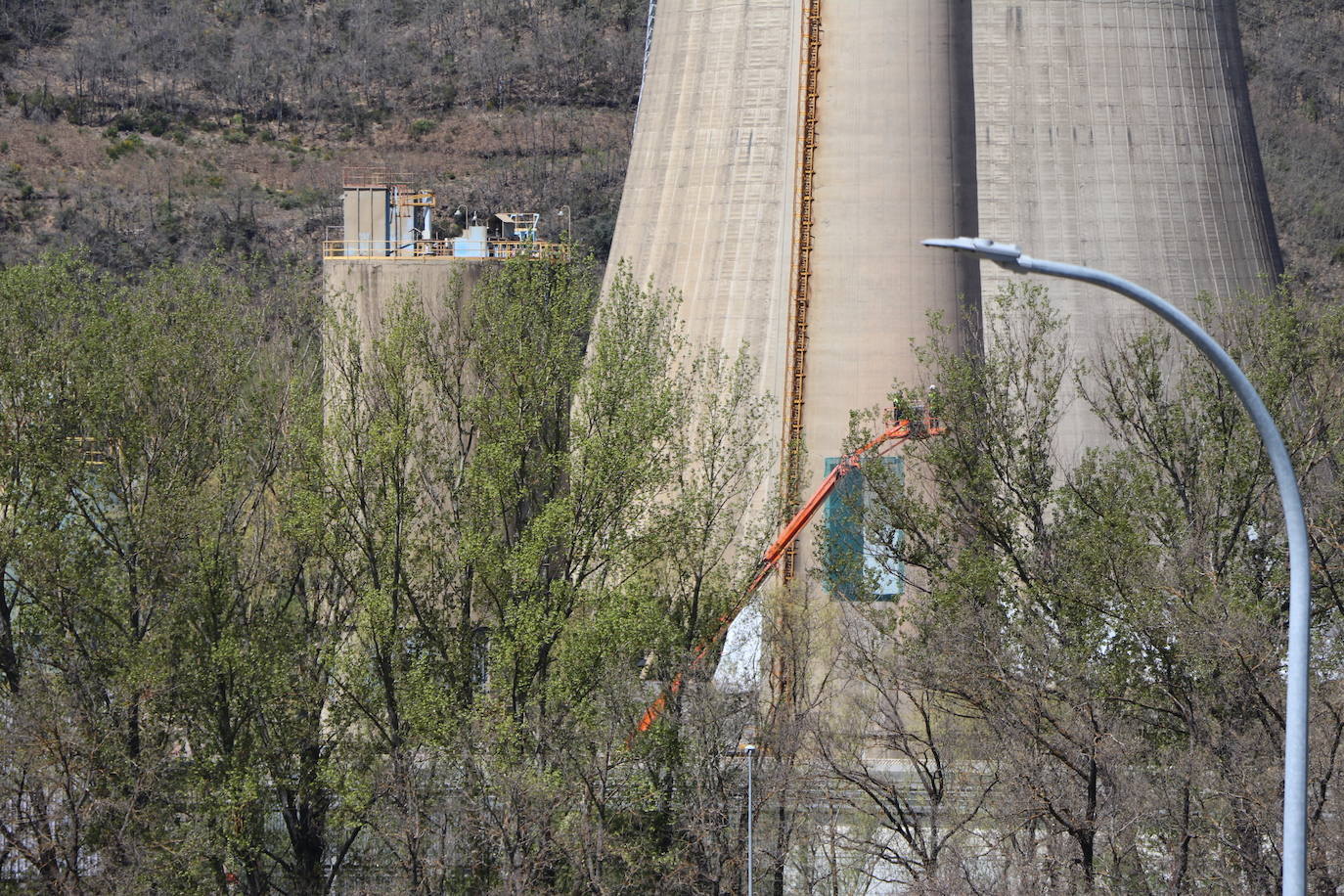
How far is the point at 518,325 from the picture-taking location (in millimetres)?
21078

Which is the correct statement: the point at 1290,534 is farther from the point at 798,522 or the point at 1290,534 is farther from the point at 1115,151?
the point at 1115,151

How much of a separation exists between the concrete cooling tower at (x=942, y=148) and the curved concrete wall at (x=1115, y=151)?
33 millimetres

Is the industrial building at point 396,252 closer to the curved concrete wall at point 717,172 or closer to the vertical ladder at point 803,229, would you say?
the curved concrete wall at point 717,172

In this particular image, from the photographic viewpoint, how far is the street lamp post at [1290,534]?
7410 mm

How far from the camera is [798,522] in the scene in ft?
76.9

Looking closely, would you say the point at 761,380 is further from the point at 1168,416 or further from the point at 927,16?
the point at 1168,416

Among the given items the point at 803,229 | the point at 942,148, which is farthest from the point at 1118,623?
the point at 942,148

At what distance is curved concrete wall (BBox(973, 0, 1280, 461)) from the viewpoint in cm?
2825

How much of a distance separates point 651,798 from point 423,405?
627 centimetres

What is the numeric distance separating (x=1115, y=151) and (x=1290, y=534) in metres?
21.8

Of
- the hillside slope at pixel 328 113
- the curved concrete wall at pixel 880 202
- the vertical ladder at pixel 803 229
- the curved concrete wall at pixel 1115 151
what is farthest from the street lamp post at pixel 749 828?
the hillside slope at pixel 328 113

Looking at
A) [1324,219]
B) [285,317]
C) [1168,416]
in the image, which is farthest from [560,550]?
[1324,219]

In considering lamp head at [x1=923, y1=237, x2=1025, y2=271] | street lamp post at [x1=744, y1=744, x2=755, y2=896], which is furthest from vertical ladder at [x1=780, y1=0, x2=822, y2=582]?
lamp head at [x1=923, y1=237, x2=1025, y2=271]

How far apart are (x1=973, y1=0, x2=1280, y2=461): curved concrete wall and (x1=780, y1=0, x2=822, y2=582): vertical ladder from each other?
4.52 meters
